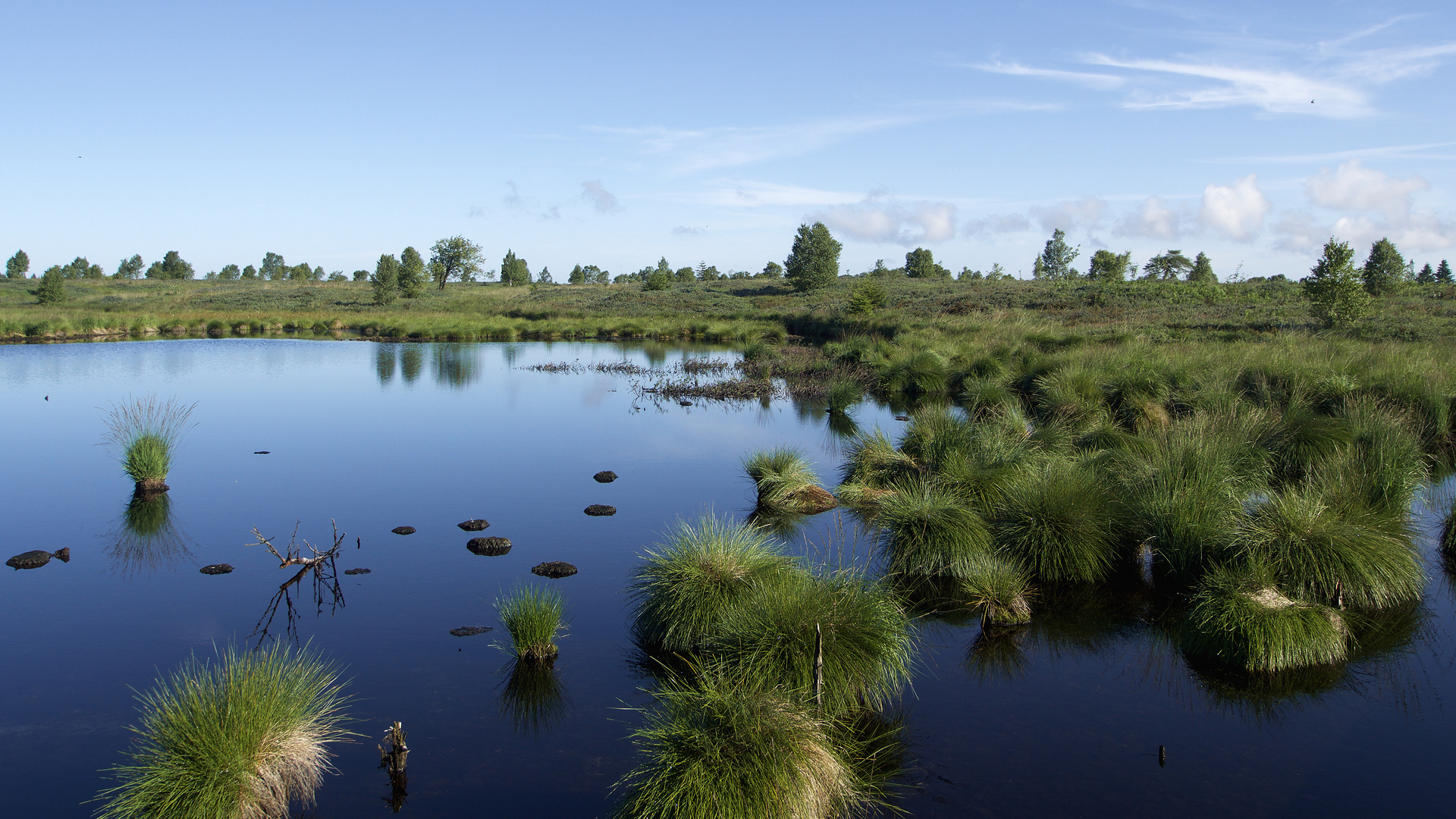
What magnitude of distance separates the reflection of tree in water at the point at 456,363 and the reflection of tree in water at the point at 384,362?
142cm

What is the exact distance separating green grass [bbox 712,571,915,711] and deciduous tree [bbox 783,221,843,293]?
209ft

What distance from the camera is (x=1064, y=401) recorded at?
15562mm

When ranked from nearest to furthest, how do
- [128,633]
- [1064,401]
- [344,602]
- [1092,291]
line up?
1. [128,633]
2. [344,602]
3. [1064,401]
4. [1092,291]

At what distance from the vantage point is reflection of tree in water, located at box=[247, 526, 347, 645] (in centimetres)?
735

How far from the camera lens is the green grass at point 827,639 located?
5.42 meters

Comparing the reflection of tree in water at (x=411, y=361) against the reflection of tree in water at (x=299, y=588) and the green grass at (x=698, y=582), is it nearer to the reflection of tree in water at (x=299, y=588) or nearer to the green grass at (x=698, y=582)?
the reflection of tree in water at (x=299, y=588)

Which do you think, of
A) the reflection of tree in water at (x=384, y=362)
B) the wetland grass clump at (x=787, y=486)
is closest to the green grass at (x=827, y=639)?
the wetland grass clump at (x=787, y=486)

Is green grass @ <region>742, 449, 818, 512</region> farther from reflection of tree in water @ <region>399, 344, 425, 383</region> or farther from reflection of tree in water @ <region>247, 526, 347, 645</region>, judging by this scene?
reflection of tree in water @ <region>399, 344, 425, 383</region>

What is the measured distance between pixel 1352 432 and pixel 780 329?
1220 inches

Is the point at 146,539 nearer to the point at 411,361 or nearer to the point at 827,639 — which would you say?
the point at 827,639

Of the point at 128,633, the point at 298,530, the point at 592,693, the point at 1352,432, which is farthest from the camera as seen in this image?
the point at 1352,432

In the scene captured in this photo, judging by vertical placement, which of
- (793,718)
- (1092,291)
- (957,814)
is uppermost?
(1092,291)

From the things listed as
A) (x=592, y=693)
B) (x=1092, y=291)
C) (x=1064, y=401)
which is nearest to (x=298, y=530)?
(x=592, y=693)

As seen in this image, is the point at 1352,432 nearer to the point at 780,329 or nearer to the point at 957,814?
the point at 957,814
